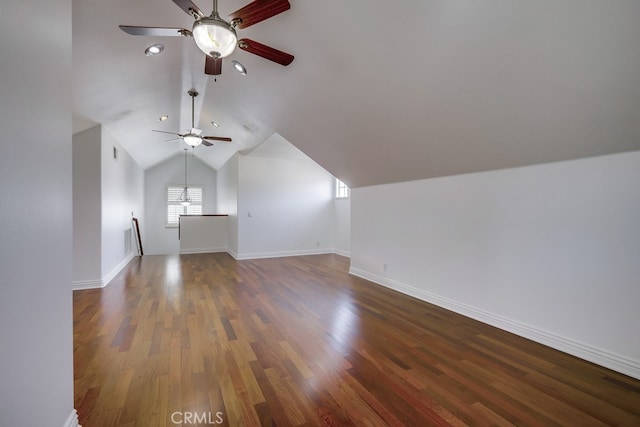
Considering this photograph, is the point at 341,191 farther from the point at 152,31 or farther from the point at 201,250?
the point at 152,31

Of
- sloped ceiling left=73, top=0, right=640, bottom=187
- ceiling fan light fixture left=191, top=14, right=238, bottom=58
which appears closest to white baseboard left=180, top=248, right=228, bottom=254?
sloped ceiling left=73, top=0, right=640, bottom=187

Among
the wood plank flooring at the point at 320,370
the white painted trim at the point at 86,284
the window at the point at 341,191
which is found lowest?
the wood plank flooring at the point at 320,370

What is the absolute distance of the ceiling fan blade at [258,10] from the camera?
5.71ft

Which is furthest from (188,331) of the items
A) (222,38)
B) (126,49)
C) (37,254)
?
(126,49)

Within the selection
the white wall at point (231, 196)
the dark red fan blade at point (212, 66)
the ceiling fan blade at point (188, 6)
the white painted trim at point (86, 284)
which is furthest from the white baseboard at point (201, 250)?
the ceiling fan blade at point (188, 6)

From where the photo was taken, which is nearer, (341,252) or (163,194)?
(341,252)

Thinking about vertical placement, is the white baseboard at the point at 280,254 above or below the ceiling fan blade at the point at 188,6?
below

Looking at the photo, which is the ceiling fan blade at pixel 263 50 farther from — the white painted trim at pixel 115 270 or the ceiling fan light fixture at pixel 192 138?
the white painted trim at pixel 115 270

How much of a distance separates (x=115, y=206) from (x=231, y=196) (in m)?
2.85

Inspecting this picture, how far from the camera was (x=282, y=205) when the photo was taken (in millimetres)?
7254

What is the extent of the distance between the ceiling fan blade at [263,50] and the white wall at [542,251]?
238 cm

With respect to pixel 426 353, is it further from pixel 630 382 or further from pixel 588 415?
pixel 630 382

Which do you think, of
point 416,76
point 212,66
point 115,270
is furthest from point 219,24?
point 115,270

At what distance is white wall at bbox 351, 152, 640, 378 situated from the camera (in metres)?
2.15
